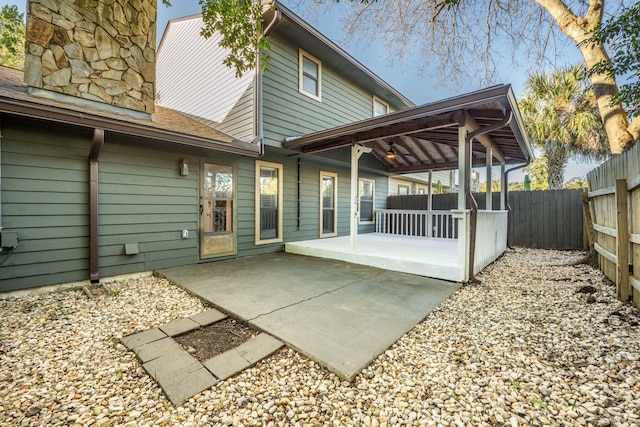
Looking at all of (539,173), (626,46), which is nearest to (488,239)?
(626,46)

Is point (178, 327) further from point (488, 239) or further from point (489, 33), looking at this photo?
point (489, 33)

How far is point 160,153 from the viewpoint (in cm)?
454

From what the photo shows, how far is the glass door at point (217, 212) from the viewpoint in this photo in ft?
16.8

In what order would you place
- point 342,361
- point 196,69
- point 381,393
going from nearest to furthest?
point 381,393, point 342,361, point 196,69

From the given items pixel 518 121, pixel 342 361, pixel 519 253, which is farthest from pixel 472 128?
pixel 519 253

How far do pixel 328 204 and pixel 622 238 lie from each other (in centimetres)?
572

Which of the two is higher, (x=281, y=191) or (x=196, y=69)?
(x=196, y=69)

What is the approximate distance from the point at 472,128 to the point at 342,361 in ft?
12.9

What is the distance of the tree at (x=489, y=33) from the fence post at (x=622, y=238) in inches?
164

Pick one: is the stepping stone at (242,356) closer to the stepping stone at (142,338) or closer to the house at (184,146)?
the stepping stone at (142,338)

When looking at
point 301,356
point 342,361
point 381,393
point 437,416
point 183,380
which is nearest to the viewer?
point 437,416

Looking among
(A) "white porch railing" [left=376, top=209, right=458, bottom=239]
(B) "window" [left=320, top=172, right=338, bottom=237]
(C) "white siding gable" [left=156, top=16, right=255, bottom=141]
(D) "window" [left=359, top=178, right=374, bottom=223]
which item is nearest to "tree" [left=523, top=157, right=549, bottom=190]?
(A) "white porch railing" [left=376, top=209, right=458, bottom=239]

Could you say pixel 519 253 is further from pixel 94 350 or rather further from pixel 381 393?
pixel 94 350

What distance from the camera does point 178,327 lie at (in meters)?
2.55
